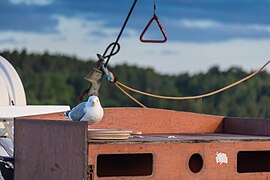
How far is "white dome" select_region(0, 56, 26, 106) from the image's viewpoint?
13414 mm

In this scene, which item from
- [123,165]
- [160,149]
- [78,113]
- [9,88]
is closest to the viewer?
[78,113]

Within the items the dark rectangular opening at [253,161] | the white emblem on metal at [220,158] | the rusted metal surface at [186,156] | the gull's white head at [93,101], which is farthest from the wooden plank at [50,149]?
the dark rectangular opening at [253,161]

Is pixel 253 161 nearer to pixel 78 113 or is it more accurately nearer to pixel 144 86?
pixel 78 113

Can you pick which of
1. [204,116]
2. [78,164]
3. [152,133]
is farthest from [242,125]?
[78,164]

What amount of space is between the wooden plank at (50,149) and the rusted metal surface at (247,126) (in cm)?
299

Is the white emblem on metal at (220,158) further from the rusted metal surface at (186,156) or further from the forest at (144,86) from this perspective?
the forest at (144,86)

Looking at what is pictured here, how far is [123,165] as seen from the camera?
1031 cm

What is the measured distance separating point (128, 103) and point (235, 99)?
5.53m

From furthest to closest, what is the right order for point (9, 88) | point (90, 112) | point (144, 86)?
point (144, 86) → point (9, 88) → point (90, 112)

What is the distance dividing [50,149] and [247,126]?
3242 millimetres

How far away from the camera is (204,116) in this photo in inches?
460

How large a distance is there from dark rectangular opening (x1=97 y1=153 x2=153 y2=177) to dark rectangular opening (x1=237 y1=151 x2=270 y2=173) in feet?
3.76

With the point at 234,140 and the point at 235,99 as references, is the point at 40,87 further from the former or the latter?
the point at 234,140

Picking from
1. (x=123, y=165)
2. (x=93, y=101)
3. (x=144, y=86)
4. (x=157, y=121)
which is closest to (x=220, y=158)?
(x=123, y=165)
